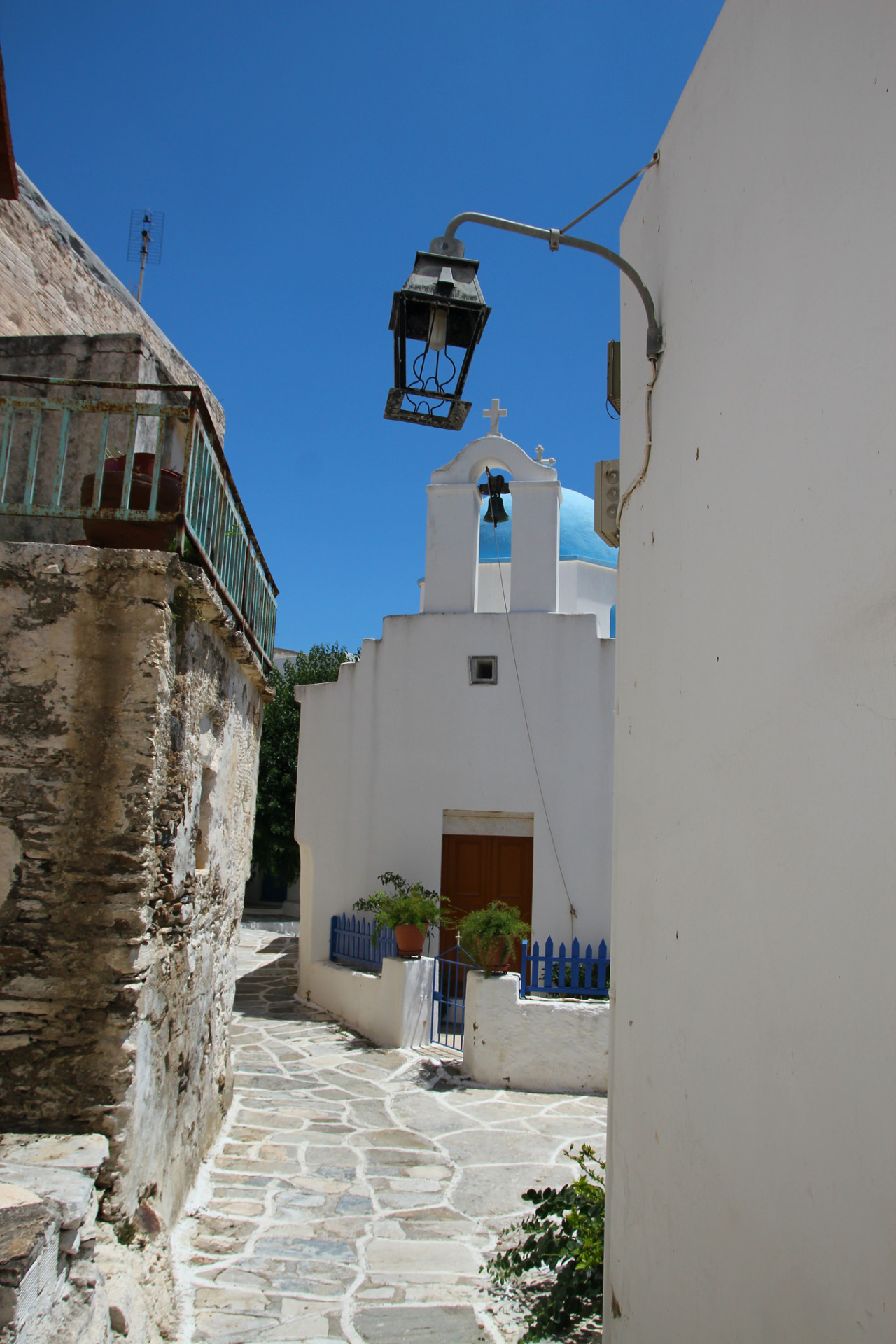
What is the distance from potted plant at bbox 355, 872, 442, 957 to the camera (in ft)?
31.5

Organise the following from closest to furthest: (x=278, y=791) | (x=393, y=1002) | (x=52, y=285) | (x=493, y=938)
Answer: (x=493, y=938), (x=393, y=1002), (x=52, y=285), (x=278, y=791)

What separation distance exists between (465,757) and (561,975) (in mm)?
2914

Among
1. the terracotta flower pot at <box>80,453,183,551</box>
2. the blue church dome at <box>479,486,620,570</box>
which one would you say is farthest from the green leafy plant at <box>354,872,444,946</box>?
the blue church dome at <box>479,486,620,570</box>

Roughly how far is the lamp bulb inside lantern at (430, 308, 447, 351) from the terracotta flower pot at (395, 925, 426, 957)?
7.14 meters

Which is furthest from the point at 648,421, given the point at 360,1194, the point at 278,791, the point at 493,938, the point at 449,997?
the point at 278,791

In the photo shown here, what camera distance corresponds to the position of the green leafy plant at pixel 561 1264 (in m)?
4.05

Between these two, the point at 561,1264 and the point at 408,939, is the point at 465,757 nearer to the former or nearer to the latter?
the point at 408,939

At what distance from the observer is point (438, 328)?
11.8 ft

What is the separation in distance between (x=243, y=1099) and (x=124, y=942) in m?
4.24

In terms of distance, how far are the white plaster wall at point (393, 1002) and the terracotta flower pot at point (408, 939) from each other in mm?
95

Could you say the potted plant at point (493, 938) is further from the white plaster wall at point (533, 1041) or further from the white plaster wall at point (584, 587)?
the white plaster wall at point (584, 587)

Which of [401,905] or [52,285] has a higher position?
[52,285]

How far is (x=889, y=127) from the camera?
1.93 m

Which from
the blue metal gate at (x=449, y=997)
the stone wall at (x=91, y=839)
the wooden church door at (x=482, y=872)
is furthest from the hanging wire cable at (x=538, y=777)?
the stone wall at (x=91, y=839)
